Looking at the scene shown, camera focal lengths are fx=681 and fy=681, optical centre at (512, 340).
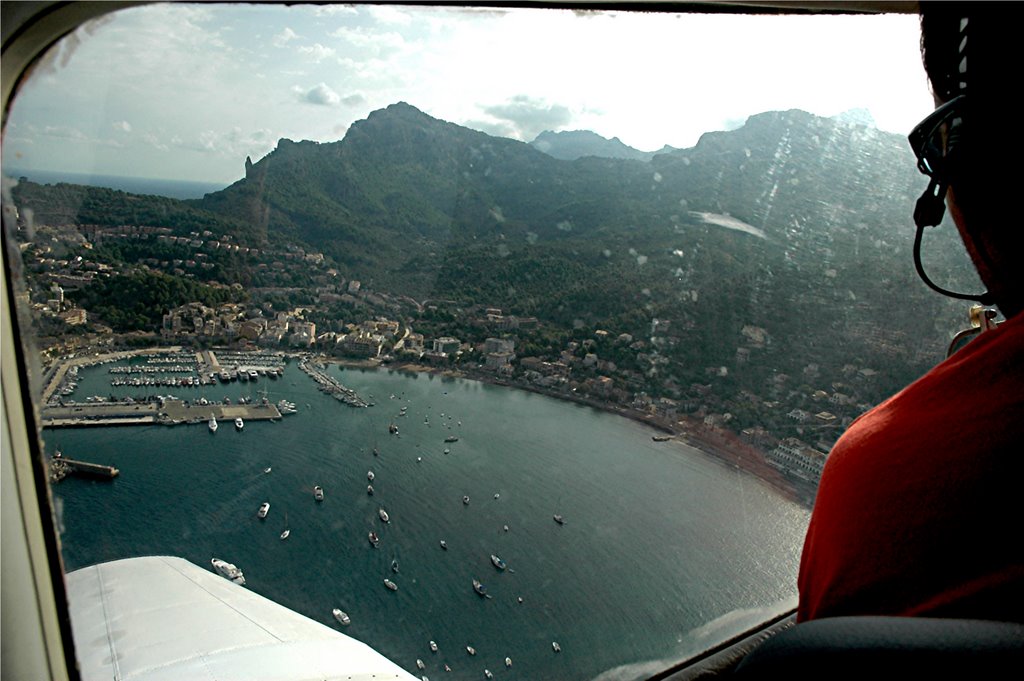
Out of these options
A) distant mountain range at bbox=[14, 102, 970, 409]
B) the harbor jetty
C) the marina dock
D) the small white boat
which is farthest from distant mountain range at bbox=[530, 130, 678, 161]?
the small white boat

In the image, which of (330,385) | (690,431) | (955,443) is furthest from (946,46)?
(690,431)

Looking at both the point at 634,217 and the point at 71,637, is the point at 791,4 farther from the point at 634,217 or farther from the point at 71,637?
the point at 634,217

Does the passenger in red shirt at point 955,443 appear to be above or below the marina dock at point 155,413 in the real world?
above

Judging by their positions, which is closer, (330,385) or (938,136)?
(938,136)

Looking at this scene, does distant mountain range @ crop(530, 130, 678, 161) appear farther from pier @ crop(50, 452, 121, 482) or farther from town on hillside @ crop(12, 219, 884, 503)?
pier @ crop(50, 452, 121, 482)

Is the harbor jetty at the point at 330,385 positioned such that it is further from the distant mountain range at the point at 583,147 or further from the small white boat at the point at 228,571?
the distant mountain range at the point at 583,147

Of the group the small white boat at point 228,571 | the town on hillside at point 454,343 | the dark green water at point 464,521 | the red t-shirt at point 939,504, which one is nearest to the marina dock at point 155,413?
the dark green water at point 464,521

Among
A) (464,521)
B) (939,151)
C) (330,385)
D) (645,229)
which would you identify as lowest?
(464,521)

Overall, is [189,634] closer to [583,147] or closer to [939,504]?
[939,504]
